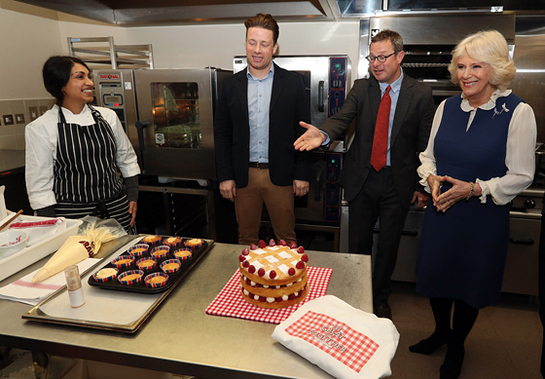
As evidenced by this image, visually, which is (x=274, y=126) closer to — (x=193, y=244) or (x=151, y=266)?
(x=193, y=244)

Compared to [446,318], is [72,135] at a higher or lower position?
higher

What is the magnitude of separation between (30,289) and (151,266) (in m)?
0.38

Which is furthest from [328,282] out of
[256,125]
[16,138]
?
[16,138]

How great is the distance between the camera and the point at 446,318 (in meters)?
2.03

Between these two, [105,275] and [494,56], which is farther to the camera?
[494,56]

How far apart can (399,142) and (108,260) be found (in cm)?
163

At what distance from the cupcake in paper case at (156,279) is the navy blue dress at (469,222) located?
1.31 metres

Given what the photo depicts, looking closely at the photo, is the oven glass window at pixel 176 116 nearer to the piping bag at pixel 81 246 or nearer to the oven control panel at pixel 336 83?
the oven control panel at pixel 336 83

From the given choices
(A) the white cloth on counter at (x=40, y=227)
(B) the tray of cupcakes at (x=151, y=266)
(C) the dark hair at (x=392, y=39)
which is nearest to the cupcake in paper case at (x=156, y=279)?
(B) the tray of cupcakes at (x=151, y=266)

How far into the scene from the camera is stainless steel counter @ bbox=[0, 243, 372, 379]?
91cm

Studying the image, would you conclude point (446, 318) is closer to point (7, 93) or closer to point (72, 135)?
point (72, 135)

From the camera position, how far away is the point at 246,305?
1.15m

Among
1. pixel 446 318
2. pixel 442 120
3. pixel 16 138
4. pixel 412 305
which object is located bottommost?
pixel 412 305

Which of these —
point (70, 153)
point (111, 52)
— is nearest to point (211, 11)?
point (111, 52)
